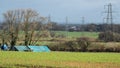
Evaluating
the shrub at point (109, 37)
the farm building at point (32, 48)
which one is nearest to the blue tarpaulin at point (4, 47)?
the farm building at point (32, 48)

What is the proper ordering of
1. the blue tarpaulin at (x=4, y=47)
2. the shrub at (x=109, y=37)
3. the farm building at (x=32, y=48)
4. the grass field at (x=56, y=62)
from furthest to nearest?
the shrub at (x=109, y=37), the blue tarpaulin at (x=4, y=47), the farm building at (x=32, y=48), the grass field at (x=56, y=62)

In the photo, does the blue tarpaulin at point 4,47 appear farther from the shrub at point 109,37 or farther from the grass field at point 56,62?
the grass field at point 56,62

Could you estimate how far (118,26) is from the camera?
376ft

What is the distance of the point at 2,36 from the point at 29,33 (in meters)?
6.94

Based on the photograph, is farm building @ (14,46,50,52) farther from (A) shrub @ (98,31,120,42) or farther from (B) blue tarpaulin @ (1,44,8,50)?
(A) shrub @ (98,31,120,42)

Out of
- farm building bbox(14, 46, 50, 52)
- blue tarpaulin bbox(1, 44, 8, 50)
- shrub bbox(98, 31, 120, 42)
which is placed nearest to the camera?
farm building bbox(14, 46, 50, 52)

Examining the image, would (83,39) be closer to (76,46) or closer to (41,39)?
(76,46)

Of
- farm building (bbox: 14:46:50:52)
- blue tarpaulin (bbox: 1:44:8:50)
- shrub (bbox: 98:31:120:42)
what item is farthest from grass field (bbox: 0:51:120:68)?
shrub (bbox: 98:31:120:42)

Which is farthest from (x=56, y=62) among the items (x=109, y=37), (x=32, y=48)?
(x=109, y=37)

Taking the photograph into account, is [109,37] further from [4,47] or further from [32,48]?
[4,47]

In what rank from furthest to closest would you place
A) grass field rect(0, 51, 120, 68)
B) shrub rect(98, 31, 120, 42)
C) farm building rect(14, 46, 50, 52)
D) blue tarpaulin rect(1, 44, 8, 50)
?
shrub rect(98, 31, 120, 42) → blue tarpaulin rect(1, 44, 8, 50) → farm building rect(14, 46, 50, 52) → grass field rect(0, 51, 120, 68)

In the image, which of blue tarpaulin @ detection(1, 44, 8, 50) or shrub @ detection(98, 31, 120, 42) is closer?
blue tarpaulin @ detection(1, 44, 8, 50)

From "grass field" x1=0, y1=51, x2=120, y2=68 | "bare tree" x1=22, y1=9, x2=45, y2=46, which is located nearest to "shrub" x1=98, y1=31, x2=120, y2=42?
"bare tree" x1=22, y1=9, x2=45, y2=46

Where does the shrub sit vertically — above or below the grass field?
below
